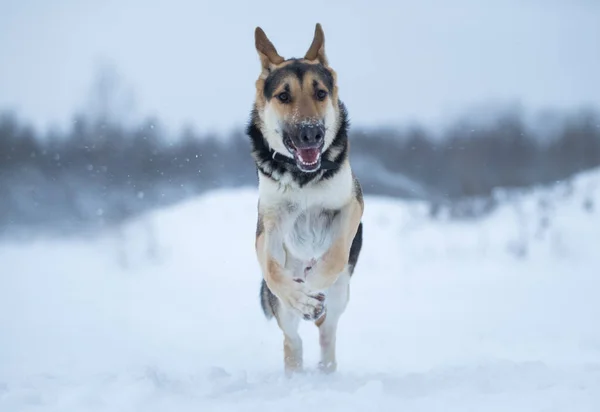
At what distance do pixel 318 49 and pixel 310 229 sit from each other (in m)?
1.40

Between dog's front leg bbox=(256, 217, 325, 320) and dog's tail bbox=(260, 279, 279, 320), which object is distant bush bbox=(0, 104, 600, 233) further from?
dog's front leg bbox=(256, 217, 325, 320)

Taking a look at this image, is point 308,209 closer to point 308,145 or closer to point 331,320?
point 308,145

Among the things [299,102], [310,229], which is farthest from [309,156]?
[310,229]

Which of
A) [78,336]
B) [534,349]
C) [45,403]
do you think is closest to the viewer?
[45,403]

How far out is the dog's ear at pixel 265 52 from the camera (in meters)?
4.55

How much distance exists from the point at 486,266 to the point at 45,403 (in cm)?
915

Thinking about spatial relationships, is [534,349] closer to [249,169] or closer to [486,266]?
[486,266]

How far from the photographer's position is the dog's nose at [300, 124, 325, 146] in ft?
13.1

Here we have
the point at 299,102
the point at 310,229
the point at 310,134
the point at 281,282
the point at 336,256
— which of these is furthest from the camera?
the point at 310,229

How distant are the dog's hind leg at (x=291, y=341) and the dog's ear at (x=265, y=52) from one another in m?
1.94

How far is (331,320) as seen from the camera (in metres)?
5.10

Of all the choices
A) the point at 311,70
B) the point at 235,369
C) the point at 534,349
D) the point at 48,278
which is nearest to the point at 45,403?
the point at 235,369

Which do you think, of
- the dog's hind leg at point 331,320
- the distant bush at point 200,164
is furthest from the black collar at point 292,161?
the distant bush at point 200,164

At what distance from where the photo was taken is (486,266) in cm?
1107
